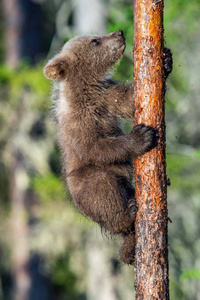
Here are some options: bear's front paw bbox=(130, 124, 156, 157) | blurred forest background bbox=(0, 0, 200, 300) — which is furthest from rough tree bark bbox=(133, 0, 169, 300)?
blurred forest background bbox=(0, 0, 200, 300)

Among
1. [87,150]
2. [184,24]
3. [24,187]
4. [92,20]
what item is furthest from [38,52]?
[87,150]

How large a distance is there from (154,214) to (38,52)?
52.3 feet

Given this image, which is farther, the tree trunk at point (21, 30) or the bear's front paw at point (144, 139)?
the tree trunk at point (21, 30)

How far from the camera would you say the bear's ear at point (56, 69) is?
510cm

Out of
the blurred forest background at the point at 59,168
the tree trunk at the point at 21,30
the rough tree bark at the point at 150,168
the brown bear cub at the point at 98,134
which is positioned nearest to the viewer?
the rough tree bark at the point at 150,168

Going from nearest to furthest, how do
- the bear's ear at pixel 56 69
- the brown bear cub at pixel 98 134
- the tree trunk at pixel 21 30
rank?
the brown bear cub at pixel 98 134 < the bear's ear at pixel 56 69 < the tree trunk at pixel 21 30

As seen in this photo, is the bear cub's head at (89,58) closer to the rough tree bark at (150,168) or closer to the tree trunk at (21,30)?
the rough tree bark at (150,168)

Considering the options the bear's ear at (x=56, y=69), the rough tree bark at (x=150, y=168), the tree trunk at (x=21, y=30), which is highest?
the tree trunk at (x=21, y=30)

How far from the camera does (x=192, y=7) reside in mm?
8461

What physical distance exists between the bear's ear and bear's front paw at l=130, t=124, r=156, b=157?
5.01 ft

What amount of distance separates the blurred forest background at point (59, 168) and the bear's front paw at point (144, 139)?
220 cm

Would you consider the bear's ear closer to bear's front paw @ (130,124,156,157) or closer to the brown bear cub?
the brown bear cub

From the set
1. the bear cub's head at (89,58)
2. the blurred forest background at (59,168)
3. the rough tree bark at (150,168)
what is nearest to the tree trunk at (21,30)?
the blurred forest background at (59,168)

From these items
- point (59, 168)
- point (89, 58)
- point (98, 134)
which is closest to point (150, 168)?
point (98, 134)
